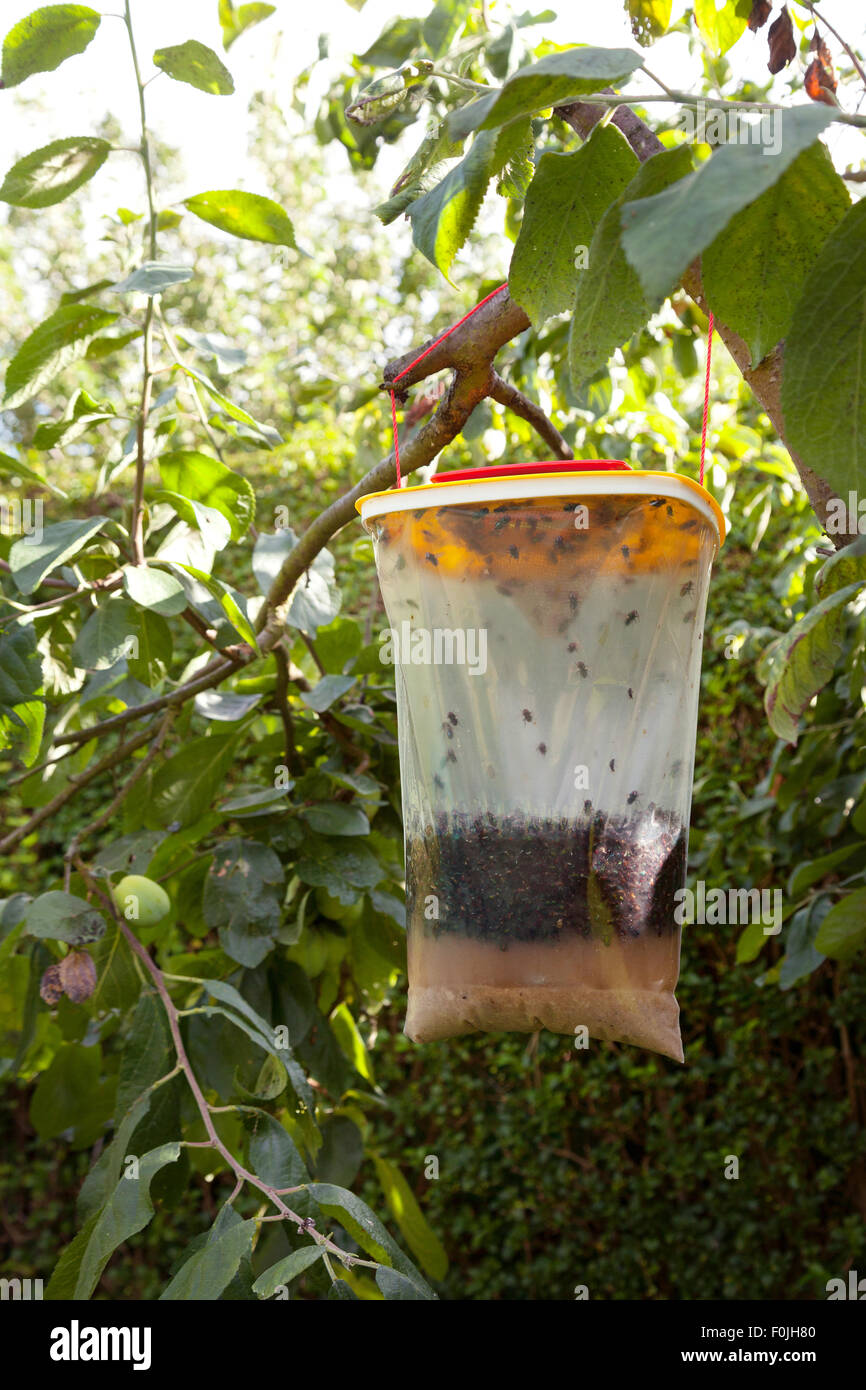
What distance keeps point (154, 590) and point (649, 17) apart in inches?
26.2

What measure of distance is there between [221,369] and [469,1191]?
7.08 feet

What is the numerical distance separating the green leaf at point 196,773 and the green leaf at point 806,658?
0.78 meters

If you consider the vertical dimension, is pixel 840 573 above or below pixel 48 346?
below

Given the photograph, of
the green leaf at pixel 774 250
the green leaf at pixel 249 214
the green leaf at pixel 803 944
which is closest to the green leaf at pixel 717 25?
the green leaf at pixel 774 250

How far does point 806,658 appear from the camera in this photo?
2.12 ft

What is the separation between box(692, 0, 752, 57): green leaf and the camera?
0.75m

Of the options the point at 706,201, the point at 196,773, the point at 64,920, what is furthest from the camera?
the point at 196,773

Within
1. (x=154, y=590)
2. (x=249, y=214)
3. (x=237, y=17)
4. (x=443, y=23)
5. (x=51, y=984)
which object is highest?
(x=237, y=17)

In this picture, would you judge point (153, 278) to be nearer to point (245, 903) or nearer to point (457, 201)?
point (457, 201)

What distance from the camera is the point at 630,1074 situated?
258 cm

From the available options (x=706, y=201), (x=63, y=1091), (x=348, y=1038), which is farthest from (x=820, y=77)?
(x=63, y=1091)

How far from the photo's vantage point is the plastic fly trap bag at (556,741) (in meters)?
0.71

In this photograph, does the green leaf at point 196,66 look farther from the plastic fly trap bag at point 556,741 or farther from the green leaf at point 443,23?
the plastic fly trap bag at point 556,741
